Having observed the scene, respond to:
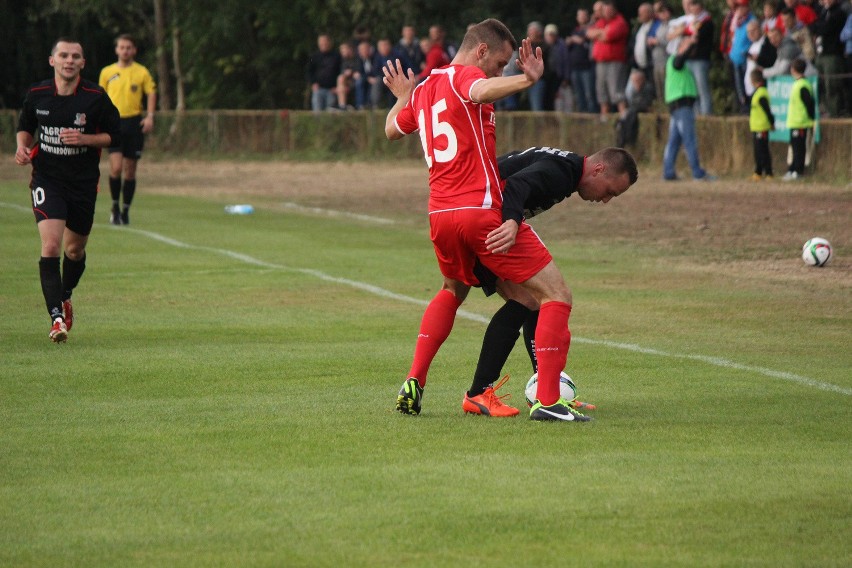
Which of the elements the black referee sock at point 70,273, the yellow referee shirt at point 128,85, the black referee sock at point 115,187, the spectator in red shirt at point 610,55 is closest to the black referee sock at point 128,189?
the black referee sock at point 115,187

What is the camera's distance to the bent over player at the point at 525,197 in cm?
748

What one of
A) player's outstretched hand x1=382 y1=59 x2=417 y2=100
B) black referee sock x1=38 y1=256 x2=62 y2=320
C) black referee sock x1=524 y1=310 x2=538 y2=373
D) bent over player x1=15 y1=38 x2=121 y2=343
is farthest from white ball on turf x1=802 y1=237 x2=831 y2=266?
player's outstretched hand x1=382 y1=59 x2=417 y2=100

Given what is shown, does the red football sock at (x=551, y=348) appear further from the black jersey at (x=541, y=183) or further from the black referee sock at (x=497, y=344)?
the black jersey at (x=541, y=183)

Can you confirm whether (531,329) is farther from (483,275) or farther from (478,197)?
(478,197)

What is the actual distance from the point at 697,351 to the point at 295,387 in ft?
9.52

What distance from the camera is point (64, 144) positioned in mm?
11312

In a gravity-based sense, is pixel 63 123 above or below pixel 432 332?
above

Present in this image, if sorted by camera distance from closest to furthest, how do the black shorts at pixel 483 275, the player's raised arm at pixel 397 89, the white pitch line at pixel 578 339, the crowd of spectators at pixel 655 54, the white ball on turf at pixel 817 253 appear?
1. the black shorts at pixel 483 275
2. the player's raised arm at pixel 397 89
3. the white pitch line at pixel 578 339
4. the white ball on turf at pixel 817 253
5. the crowd of spectators at pixel 655 54

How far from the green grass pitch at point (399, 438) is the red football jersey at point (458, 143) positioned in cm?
114

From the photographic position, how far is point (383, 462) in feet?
Answer: 22.0

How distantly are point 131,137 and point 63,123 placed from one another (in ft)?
31.2

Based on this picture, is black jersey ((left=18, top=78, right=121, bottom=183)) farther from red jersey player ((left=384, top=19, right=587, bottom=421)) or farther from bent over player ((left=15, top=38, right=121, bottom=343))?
red jersey player ((left=384, top=19, right=587, bottom=421))

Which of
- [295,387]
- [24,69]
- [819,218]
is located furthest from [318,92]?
[295,387]

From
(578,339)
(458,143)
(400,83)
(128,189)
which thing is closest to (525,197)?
(458,143)
